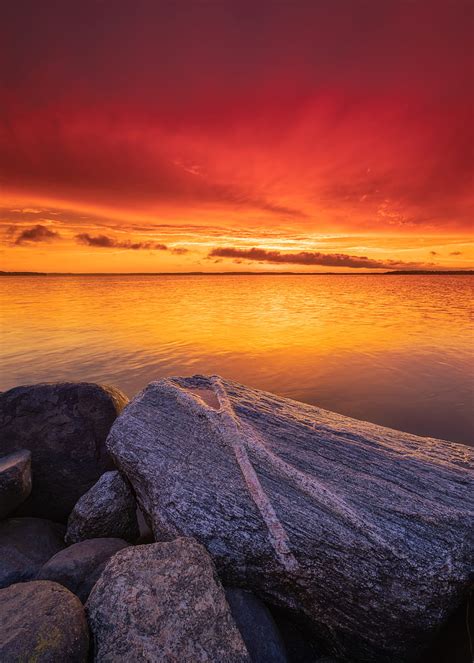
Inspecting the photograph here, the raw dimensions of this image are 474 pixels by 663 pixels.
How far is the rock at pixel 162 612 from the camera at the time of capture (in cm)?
353

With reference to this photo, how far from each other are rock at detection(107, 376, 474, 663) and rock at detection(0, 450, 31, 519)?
5.25ft

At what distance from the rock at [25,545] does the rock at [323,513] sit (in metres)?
1.75

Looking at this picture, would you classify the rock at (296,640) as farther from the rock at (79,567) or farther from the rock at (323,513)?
the rock at (79,567)

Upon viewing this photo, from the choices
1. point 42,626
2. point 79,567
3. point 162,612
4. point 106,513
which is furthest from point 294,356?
point 42,626

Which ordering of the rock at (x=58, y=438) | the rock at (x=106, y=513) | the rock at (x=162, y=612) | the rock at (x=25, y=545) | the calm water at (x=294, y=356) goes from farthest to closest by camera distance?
the calm water at (x=294, y=356) < the rock at (x=58, y=438) < the rock at (x=106, y=513) < the rock at (x=25, y=545) < the rock at (x=162, y=612)

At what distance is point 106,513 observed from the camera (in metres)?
6.11

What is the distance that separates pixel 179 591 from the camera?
392 centimetres

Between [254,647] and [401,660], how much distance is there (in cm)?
190

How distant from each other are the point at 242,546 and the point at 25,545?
3.69m

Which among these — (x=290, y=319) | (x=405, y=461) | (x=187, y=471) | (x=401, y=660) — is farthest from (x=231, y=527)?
(x=290, y=319)

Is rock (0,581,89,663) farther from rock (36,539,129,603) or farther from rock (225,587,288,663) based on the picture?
rock (225,587,288,663)

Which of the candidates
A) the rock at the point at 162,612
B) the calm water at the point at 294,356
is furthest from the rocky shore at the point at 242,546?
the calm water at the point at 294,356

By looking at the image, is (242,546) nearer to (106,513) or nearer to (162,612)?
(162,612)

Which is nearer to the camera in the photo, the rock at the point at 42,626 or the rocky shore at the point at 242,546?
the rock at the point at 42,626
